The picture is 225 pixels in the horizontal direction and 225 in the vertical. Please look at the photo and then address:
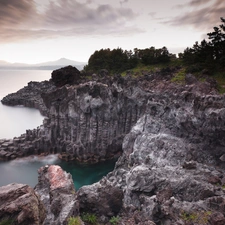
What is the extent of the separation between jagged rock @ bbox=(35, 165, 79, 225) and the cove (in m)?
15.2

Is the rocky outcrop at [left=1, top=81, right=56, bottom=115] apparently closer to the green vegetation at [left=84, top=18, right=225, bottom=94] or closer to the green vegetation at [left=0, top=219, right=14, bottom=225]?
the green vegetation at [left=84, top=18, right=225, bottom=94]

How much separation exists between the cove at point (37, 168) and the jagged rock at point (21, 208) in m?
23.0

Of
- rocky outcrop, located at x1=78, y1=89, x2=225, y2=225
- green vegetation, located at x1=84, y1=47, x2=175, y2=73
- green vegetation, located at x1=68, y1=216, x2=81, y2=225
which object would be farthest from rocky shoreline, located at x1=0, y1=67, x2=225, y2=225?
green vegetation, located at x1=84, y1=47, x2=175, y2=73

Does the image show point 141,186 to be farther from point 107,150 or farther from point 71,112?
point 71,112

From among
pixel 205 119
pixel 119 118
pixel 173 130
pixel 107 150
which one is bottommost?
pixel 107 150

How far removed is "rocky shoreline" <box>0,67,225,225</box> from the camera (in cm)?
1180

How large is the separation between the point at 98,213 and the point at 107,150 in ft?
81.4

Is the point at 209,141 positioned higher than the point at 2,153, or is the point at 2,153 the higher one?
the point at 209,141

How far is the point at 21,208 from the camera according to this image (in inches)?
310

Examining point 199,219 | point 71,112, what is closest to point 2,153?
point 71,112

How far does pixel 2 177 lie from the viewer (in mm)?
32312

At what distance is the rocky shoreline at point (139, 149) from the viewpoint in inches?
465

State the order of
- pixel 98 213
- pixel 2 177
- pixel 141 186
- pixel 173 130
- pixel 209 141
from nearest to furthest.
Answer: pixel 98 213 < pixel 141 186 < pixel 209 141 < pixel 173 130 < pixel 2 177

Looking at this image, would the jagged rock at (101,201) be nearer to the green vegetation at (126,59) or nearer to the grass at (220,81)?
the grass at (220,81)
